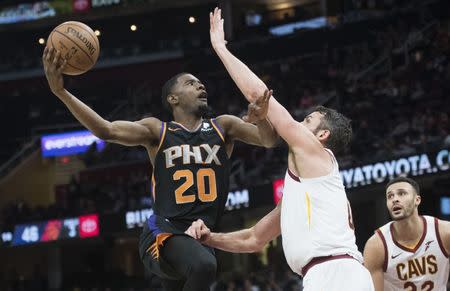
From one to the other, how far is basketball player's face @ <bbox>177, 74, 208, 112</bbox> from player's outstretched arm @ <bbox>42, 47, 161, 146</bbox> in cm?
26

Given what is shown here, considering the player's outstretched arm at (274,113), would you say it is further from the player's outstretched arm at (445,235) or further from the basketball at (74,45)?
the player's outstretched arm at (445,235)

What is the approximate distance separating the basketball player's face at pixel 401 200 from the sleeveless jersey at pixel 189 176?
4.68ft

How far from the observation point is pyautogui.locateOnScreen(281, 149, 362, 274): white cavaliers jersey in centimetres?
488

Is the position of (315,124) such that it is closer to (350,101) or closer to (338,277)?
(338,277)

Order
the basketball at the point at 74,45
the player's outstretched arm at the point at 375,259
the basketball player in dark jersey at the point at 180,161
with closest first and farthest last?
the basketball player in dark jersey at the point at 180,161 → the basketball at the point at 74,45 → the player's outstretched arm at the point at 375,259

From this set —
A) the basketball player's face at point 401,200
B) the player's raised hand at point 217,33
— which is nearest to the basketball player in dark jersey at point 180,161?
the player's raised hand at point 217,33

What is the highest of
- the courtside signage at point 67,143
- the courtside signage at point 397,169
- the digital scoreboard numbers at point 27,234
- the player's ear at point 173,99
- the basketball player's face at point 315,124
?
the courtside signage at point 67,143

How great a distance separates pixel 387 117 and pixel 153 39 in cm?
1522

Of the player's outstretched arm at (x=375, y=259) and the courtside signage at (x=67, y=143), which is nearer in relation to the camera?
the player's outstretched arm at (x=375, y=259)

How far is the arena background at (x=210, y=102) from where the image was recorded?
60.7 ft

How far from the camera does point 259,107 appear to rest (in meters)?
4.93

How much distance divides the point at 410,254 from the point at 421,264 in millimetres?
116

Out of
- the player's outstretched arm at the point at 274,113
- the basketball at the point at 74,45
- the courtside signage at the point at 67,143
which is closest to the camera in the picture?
the player's outstretched arm at the point at 274,113

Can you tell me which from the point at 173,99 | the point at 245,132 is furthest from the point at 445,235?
the point at 173,99
